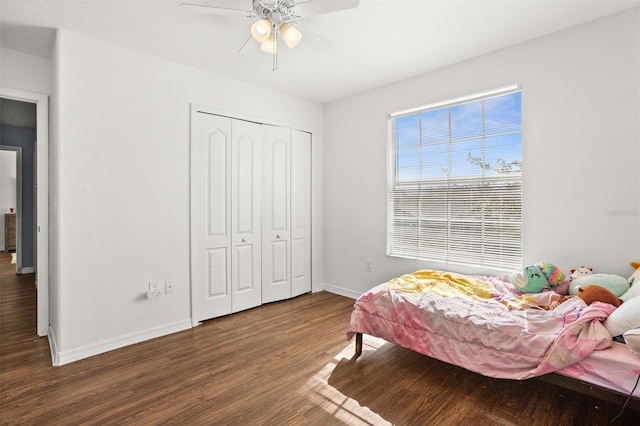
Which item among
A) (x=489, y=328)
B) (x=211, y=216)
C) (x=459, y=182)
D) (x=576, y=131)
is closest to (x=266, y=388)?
(x=489, y=328)

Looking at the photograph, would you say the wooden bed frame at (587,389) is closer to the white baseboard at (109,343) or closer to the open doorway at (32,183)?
the white baseboard at (109,343)

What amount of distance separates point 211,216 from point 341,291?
202 cm

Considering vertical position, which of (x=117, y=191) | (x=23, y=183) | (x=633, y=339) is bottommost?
(x=633, y=339)

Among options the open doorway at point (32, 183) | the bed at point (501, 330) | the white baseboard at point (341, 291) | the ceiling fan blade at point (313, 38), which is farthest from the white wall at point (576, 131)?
the open doorway at point (32, 183)

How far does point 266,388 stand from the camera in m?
2.15

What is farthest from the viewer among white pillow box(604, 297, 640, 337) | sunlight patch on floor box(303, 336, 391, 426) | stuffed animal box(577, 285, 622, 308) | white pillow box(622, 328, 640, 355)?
stuffed animal box(577, 285, 622, 308)

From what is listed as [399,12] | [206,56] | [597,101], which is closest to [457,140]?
[597,101]

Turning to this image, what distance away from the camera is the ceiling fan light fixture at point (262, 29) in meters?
2.09

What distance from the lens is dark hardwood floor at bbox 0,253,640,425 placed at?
6.07 feet

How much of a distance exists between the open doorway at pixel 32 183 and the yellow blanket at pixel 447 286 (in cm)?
324

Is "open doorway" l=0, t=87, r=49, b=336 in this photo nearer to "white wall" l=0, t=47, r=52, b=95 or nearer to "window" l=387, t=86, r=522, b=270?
"white wall" l=0, t=47, r=52, b=95

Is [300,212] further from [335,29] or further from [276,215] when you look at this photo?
[335,29]

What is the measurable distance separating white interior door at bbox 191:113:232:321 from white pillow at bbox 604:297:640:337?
3.19m

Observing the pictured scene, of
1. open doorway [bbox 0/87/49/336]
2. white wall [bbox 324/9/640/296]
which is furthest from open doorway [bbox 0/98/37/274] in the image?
white wall [bbox 324/9/640/296]
